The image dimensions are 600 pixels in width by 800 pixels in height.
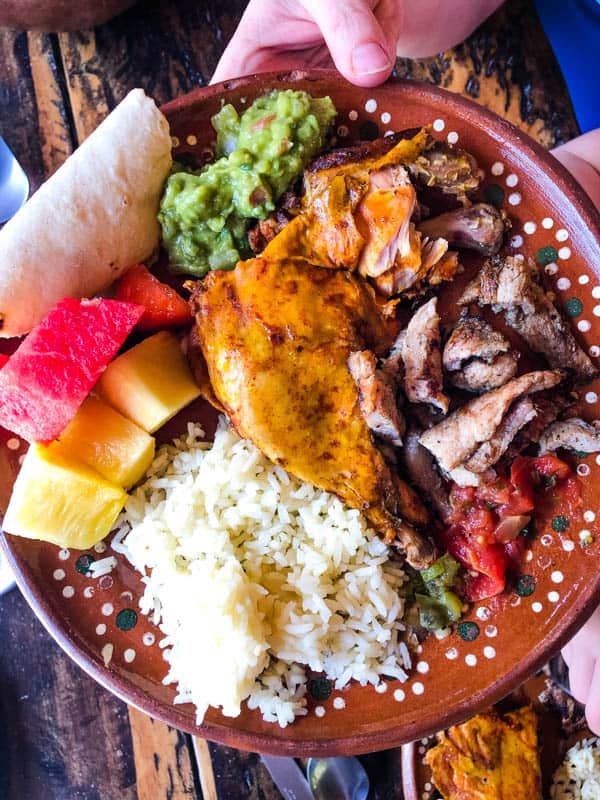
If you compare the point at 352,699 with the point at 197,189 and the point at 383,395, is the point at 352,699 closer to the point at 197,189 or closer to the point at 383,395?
the point at 383,395

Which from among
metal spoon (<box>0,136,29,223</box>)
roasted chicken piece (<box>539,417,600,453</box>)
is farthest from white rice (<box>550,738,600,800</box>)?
metal spoon (<box>0,136,29,223</box>)

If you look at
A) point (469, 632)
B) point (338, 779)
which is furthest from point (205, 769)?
point (469, 632)

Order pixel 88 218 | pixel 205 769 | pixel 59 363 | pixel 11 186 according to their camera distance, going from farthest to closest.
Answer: pixel 205 769 → pixel 11 186 → pixel 88 218 → pixel 59 363

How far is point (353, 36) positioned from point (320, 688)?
229cm

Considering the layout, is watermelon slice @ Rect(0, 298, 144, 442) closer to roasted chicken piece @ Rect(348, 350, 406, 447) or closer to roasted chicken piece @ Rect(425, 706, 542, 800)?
roasted chicken piece @ Rect(348, 350, 406, 447)

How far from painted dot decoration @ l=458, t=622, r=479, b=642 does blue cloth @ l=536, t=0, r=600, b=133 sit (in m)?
2.30

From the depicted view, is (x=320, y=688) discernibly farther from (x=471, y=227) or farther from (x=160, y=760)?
(x=471, y=227)

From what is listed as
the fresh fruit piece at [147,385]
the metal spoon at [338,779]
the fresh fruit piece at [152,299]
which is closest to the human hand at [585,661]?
the metal spoon at [338,779]

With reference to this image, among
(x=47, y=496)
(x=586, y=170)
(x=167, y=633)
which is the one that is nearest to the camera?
(x=47, y=496)

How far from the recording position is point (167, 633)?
2672 millimetres

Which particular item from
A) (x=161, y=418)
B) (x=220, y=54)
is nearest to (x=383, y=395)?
(x=161, y=418)

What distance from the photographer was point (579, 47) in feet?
10.9

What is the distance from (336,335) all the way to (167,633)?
123 cm

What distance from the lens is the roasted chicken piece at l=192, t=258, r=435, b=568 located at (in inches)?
97.0
